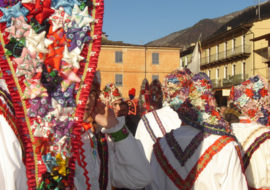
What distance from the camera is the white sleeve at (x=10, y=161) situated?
154 centimetres

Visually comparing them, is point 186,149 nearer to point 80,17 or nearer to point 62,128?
point 62,128

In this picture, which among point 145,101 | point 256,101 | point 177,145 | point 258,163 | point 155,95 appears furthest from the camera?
point 145,101

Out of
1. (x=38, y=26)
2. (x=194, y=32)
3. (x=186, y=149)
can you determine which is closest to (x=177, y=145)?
(x=186, y=149)

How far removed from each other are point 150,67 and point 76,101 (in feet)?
116

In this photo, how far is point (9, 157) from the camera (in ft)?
5.13

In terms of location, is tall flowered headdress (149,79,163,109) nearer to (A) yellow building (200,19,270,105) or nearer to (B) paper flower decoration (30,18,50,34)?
(B) paper flower decoration (30,18,50,34)

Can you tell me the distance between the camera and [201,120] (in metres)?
3.52

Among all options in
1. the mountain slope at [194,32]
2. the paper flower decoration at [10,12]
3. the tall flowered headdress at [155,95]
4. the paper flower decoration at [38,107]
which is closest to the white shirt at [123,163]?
the paper flower decoration at [38,107]

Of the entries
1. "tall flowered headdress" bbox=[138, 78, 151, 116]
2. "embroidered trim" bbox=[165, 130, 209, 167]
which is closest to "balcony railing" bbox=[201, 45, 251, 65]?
"tall flowered headdress" bbox=[138, 78, 151, 116]

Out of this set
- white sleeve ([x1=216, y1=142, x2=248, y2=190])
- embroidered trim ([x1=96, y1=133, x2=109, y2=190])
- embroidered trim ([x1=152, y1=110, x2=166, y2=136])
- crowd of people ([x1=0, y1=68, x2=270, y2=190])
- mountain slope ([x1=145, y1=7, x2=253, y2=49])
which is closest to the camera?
crowd of people ([x1=0, y1=68, x2=270, y2=190])

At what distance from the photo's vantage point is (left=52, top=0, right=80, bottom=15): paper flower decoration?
5.63 feet

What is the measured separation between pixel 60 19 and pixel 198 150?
2148mm

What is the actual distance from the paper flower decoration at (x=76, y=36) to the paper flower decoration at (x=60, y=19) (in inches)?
1.5

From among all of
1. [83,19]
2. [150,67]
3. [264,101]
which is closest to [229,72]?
[150,67]
